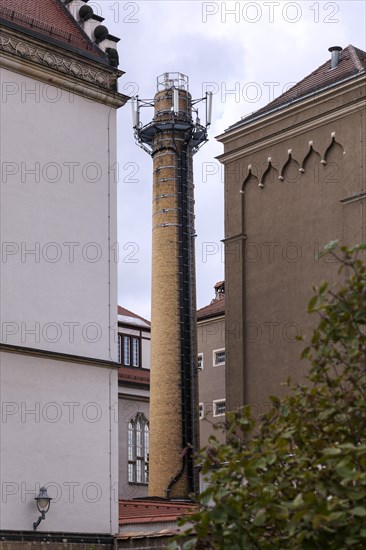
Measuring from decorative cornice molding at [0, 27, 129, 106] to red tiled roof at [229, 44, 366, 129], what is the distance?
8735 millimetres

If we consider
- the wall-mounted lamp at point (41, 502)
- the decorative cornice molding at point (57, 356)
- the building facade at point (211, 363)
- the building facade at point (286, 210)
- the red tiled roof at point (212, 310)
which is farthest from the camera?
the red tiled roof at point (212, 310)

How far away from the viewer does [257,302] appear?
3372 cm

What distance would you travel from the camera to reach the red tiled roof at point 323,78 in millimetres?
32469

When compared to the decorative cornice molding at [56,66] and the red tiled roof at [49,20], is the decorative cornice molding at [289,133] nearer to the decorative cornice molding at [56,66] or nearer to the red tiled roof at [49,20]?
the decorative cornice molding at [56,66]

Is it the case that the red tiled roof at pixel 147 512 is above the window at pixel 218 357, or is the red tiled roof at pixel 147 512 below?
below

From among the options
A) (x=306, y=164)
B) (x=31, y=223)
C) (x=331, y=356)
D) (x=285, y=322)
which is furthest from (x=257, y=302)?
(x=331, y=356)

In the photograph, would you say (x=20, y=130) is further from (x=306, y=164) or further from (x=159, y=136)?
(x=159, y=136)

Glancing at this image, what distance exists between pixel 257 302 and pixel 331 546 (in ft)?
83.5

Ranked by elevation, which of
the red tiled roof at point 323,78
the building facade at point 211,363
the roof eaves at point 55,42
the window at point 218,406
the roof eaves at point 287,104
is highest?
the red tiled roof at point 323,78

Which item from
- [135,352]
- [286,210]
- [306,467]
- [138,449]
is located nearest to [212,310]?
[135,352]

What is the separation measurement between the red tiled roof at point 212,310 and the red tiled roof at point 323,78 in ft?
49.9

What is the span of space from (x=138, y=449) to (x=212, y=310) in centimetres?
759

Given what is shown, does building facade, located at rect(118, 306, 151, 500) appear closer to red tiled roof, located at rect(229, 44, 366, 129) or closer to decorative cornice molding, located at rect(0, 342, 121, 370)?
red tiled roof, located at rect(229, 44, 366, 129)

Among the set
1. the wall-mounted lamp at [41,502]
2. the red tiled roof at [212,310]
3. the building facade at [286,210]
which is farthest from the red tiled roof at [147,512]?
the red tiled roof at [212,310]
